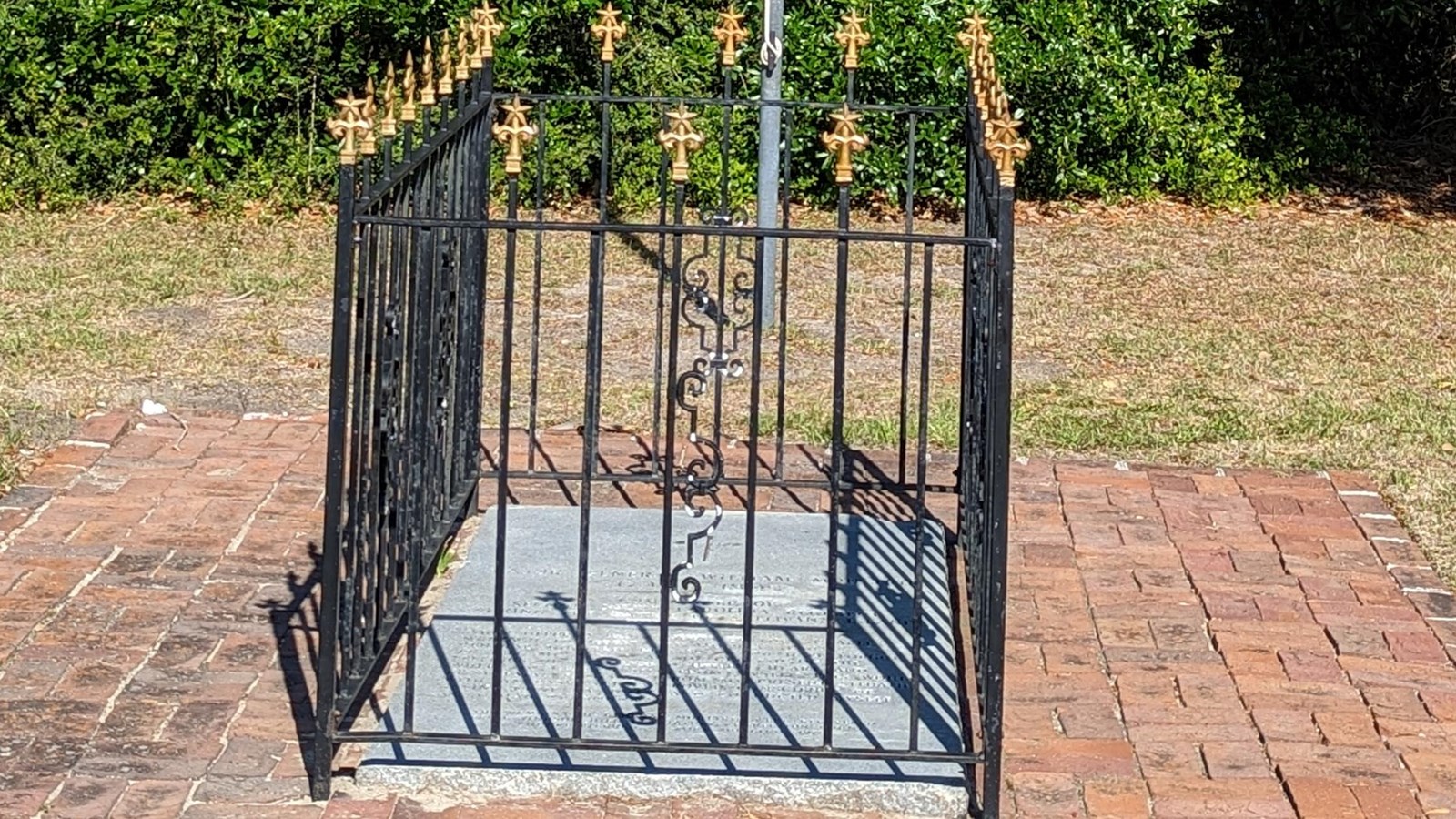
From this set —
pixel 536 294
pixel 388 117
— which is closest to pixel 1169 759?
pixel 536 294

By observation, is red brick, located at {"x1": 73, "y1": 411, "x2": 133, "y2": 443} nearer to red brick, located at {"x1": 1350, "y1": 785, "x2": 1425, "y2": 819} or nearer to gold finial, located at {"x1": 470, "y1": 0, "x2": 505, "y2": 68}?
gold finial, located at {"x1": 470, "y1": 0, "x2": 505, "y2": 68}

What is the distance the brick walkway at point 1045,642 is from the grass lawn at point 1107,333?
0.38m

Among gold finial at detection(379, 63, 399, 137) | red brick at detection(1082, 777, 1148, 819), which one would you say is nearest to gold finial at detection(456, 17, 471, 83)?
gold finial at detection(379, 63, 399, 137)

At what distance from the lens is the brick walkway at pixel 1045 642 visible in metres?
4.94

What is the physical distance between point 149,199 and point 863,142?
23.1 ft

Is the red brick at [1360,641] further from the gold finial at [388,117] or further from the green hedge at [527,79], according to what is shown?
the green hedge at [527,79]

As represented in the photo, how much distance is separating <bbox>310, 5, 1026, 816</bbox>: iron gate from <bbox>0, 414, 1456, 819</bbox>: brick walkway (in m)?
0.24

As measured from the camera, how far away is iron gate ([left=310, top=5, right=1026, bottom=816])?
478cm

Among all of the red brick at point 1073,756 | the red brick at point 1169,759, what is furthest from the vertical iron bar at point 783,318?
the red brick at point 1169,759

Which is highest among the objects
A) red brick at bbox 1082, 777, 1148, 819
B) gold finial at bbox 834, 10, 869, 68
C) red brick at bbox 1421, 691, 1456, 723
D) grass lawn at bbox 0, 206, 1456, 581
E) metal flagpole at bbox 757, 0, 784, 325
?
gold finial at bbox 834, 10, 869, 68

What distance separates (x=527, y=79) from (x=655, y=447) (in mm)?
4420

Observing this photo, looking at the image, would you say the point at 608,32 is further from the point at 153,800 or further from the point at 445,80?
the point at 153,800

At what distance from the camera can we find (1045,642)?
589 centimetres

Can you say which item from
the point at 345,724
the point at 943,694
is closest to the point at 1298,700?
the point at 943,694
